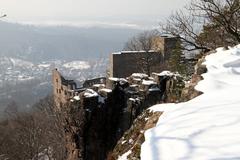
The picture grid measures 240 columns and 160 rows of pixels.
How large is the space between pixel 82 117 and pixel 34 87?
137m

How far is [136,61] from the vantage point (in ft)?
131

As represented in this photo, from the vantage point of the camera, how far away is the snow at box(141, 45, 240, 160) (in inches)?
171

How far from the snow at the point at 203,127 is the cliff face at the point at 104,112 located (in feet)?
40.7

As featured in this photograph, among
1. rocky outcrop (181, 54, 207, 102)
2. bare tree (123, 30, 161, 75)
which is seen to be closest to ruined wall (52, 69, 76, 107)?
bare tree (123, 30, 161, 75)

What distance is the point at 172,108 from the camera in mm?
6223

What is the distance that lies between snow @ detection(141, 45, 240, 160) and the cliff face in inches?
488

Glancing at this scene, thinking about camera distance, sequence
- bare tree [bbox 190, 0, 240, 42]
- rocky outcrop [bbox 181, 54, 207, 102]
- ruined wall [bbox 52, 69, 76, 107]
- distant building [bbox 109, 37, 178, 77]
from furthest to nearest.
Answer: ruined wall [bbox 52, 69, 76, 107]
distant building [bbox 109, 37, 178, 77]
bare tree [bbox 190, 0, 240, 42]
rocky outcrop [bbox 181, 54, 207, 102]

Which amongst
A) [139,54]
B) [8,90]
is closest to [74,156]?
[139,54]

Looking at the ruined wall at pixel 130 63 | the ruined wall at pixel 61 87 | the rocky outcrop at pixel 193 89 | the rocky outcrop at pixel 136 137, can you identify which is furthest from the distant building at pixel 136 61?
the rocky outcrop at pixel 136 137

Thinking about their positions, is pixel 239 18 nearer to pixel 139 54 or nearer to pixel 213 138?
pixel 213 138

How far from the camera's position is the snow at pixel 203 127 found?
434 cm

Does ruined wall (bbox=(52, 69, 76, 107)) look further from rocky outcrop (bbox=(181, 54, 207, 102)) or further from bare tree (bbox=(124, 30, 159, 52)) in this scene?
rocky outcrop (bbox=(181, 54, 207, 102))

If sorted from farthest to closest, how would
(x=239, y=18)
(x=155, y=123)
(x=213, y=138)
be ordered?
(x=239, y=18), (x=155, y=123), (x=213, y=138)

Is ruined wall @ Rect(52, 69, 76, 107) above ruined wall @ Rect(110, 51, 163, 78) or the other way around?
the other way around
